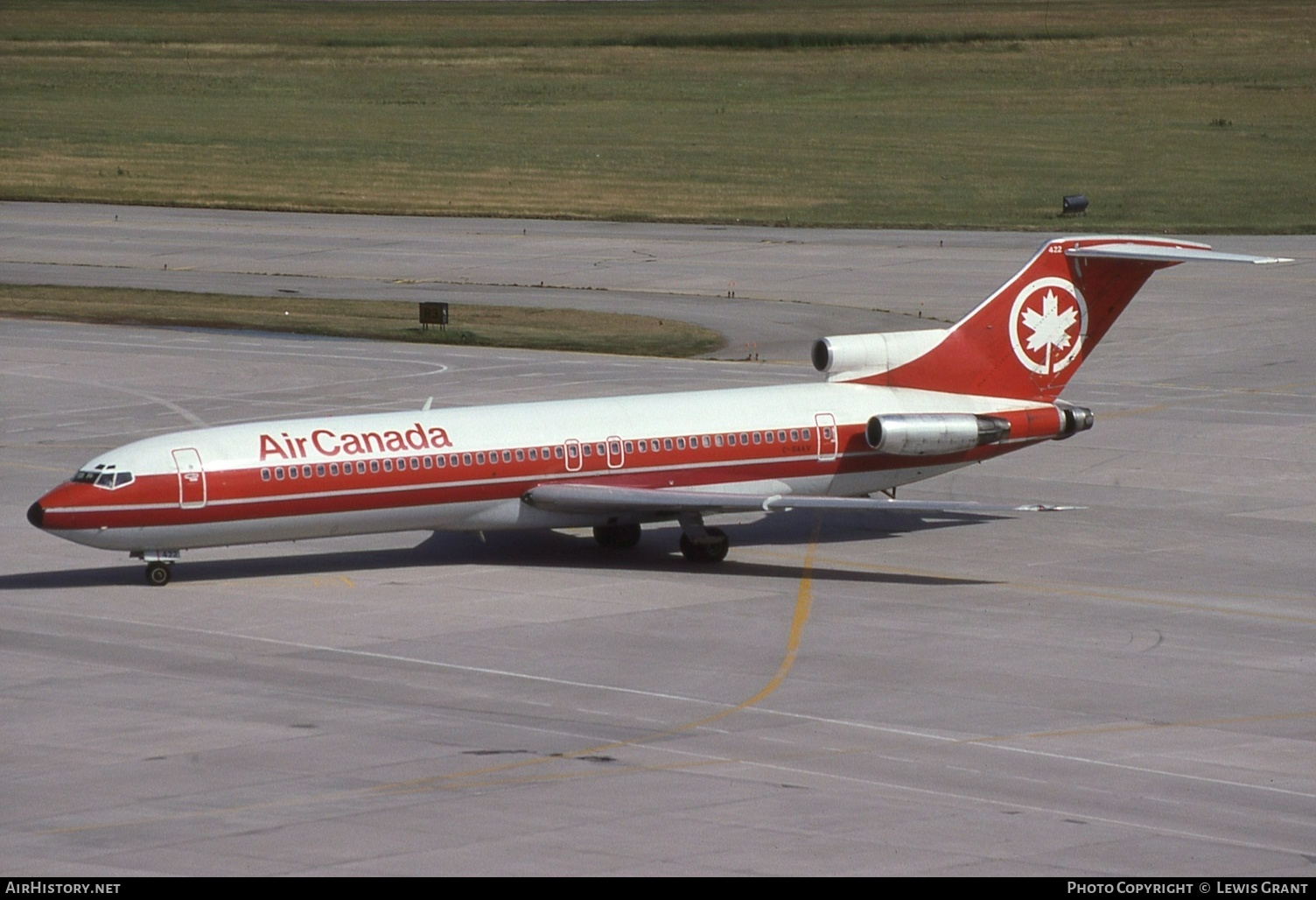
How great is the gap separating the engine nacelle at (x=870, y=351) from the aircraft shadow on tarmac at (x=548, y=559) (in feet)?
13.3

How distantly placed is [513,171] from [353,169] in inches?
377

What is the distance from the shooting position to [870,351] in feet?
151

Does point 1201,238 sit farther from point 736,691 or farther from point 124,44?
point 124,44

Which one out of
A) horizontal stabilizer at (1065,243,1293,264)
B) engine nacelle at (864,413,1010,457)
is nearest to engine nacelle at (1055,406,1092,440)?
engine nacelle at (864,413,1010,457)

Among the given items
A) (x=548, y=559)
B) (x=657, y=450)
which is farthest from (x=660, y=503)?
(x=548, y=559)

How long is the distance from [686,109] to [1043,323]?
9419cm

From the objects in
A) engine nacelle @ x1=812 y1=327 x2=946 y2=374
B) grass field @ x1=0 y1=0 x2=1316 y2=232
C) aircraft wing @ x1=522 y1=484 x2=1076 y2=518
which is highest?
grass field @ x1=0 y1=0 x2=1316 y2=232

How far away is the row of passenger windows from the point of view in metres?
40.4

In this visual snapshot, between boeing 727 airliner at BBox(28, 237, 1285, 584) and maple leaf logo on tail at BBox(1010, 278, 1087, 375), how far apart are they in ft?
0.15

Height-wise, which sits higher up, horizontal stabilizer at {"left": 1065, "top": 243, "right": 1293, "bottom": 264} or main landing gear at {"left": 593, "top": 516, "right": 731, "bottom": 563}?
horizontal stabilizer at {"left": 1065, "top": 243, "right": 1293, "bottom": 264}

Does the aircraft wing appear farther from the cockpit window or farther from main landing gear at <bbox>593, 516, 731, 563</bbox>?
the cockpit window

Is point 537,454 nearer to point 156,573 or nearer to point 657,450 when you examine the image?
point 657,450

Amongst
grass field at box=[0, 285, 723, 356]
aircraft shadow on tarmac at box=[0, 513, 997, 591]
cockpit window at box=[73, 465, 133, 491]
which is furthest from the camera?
grass field at box=[0, 285, 723, 356]

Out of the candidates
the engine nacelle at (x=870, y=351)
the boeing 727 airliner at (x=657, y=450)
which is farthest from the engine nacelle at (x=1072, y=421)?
the engine nacelle at (x=870, y=351)
